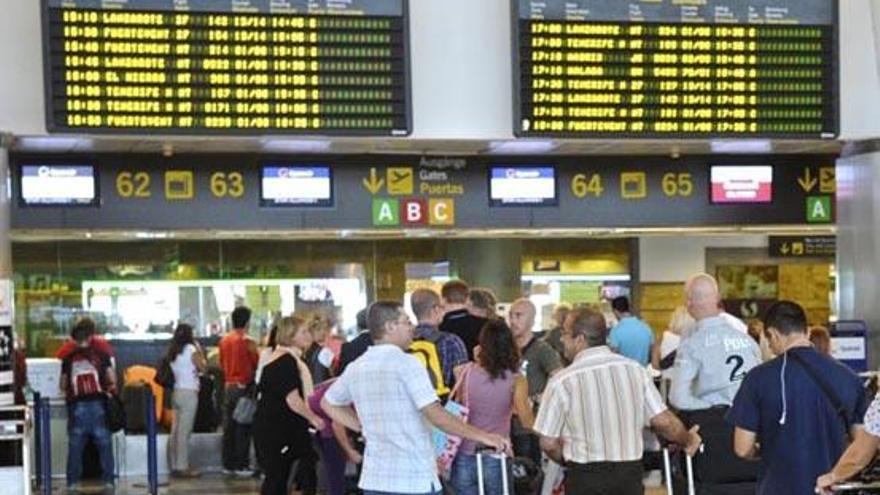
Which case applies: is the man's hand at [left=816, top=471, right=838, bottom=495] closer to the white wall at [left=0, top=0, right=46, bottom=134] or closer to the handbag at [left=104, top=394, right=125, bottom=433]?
the white wall at [left=0, top=0, right=46, bottom=134]

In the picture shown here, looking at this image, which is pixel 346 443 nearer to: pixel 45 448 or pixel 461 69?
pixel 461 69

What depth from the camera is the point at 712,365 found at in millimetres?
7875

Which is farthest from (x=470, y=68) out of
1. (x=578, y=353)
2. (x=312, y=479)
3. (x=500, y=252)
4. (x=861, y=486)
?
(x=500, y=252)

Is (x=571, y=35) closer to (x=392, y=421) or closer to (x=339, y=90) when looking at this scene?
(x=339, y=90)

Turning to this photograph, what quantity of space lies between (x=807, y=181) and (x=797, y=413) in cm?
654

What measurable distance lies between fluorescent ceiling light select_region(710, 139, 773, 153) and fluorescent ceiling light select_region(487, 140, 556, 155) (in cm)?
119

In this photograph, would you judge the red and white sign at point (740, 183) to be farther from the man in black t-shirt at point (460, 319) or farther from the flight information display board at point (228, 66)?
the flight information display board at point (228, 66)

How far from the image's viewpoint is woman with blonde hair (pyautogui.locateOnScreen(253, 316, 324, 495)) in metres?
9.38

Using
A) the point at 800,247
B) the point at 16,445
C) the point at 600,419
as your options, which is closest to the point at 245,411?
the point at 16,445

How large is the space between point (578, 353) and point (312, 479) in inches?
180

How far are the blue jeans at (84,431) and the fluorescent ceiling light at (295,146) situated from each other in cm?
344

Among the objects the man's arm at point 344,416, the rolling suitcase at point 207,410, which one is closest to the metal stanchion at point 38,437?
the rolling suitcase at point 207,410

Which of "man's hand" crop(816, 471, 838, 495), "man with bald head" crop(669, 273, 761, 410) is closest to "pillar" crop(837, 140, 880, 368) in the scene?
"man with bald head" crop(669, 273, 761, 410)

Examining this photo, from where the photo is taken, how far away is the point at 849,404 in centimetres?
581
